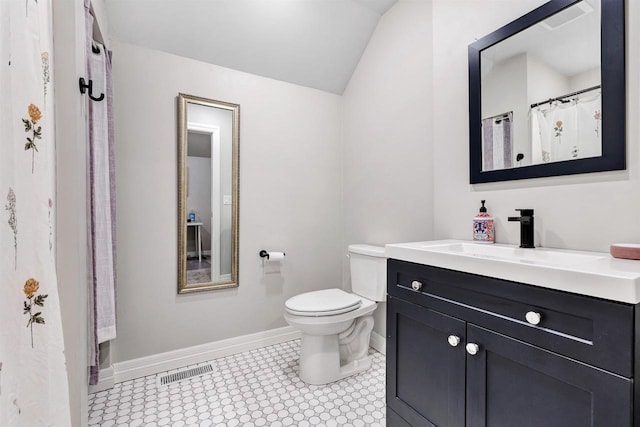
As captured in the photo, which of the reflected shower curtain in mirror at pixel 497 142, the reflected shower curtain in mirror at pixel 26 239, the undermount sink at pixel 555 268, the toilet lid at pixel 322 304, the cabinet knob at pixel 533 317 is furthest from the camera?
the toilet lid at pixel 322 304

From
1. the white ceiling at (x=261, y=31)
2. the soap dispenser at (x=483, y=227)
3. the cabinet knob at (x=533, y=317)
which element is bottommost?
the cabinet knob at (x=533, y=317)

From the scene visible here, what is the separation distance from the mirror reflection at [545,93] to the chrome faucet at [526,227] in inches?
9.4

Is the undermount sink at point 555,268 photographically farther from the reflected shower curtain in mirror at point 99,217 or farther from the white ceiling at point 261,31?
the white ceiling at point 261,31

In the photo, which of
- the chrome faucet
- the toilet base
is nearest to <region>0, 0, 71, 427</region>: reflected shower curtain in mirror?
the toilet base

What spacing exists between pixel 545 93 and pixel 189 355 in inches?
101

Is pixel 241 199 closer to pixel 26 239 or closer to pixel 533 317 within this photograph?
pixel 26 239

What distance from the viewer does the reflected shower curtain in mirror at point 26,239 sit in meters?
0.58

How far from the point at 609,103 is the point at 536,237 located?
0.56m

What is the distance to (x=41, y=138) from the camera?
0.67 metres

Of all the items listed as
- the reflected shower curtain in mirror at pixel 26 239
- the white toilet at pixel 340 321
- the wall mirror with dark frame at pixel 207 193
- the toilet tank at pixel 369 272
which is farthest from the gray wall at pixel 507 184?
the reflected shower curtain in mirror at pixel 26 239

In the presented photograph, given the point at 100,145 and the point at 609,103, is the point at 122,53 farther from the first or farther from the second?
the point at 609,103

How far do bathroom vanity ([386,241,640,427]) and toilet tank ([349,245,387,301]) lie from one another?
65 cm

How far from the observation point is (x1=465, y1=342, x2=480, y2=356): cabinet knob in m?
0.97

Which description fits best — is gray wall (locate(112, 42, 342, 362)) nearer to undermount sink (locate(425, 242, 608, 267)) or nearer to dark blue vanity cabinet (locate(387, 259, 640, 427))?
dark blue vanity cabinet (locate(387, 259, 640, 427))
